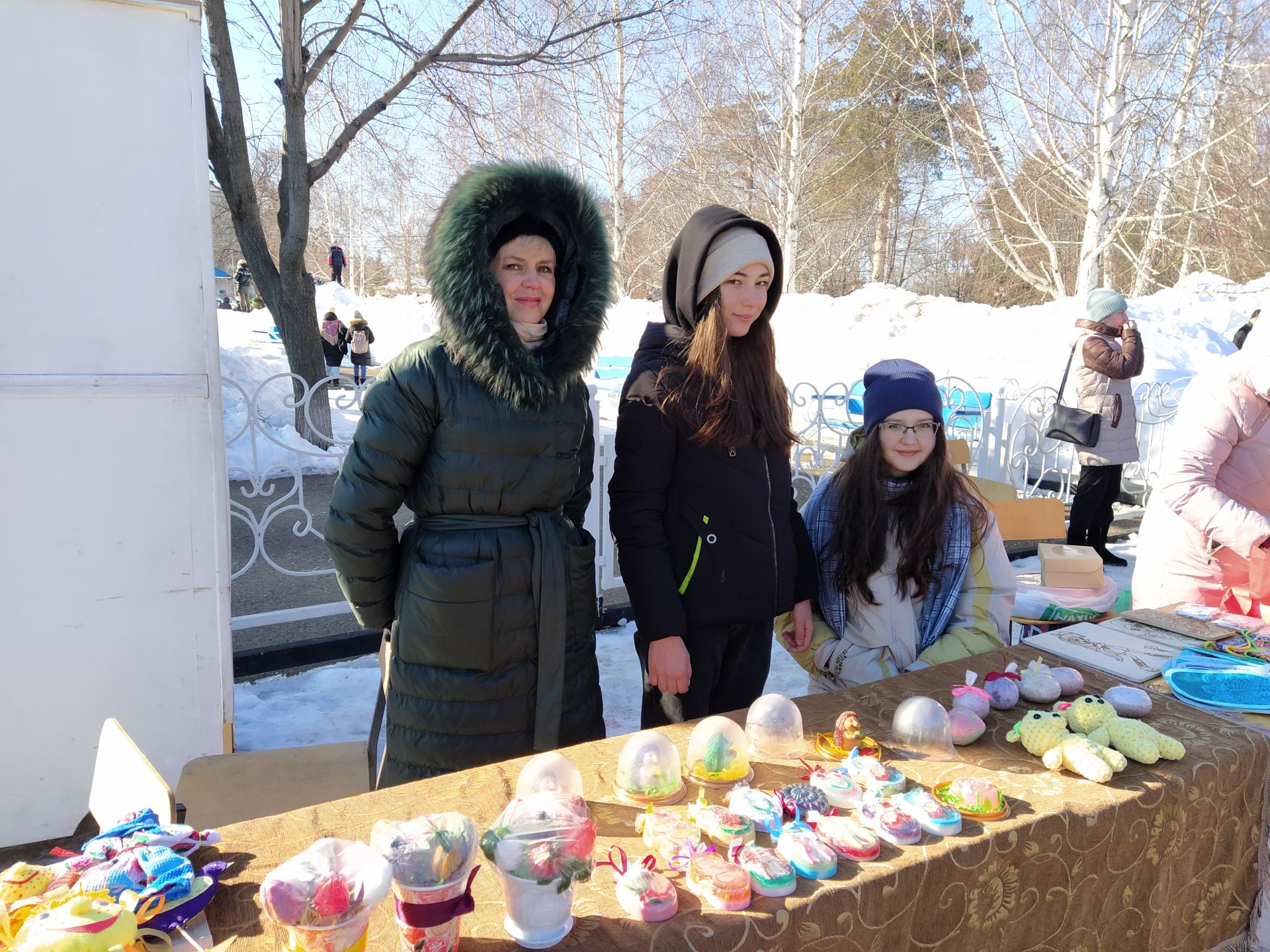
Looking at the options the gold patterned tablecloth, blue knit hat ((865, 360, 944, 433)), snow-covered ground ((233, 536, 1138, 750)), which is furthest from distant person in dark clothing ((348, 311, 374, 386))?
the gold patterned tablecloth

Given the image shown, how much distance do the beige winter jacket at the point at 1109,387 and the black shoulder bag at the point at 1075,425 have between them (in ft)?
0.13

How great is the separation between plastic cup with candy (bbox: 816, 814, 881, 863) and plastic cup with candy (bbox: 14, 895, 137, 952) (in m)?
0.95

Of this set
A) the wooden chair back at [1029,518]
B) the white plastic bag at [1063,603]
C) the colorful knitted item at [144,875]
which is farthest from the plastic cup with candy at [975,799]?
the wooden chair back at [1029,518]

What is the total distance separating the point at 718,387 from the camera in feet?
6.89

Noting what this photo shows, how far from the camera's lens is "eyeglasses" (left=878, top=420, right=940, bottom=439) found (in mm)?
2146

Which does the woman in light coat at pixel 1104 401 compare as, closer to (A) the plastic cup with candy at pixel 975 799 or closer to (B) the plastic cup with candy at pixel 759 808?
(A) the plastic cup with candy at pixel 975 799

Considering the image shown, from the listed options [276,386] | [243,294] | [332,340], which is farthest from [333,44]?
[243,294]

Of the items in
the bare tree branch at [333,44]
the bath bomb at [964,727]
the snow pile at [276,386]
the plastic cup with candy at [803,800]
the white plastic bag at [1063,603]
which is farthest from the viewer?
the bare tree branch at [333,44]

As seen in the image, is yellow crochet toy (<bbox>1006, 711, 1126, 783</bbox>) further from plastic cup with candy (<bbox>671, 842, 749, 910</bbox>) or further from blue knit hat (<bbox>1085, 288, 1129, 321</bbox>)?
blue knit hat (<bbox>1085, 288, 1129, 321</bbox>)

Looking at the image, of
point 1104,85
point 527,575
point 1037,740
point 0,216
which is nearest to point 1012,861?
point 1037,740

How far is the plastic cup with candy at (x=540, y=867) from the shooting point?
102cm

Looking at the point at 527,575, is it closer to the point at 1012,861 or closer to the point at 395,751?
the point at 395,751

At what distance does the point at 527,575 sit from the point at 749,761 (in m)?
0.69

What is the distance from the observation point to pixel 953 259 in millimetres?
27984
